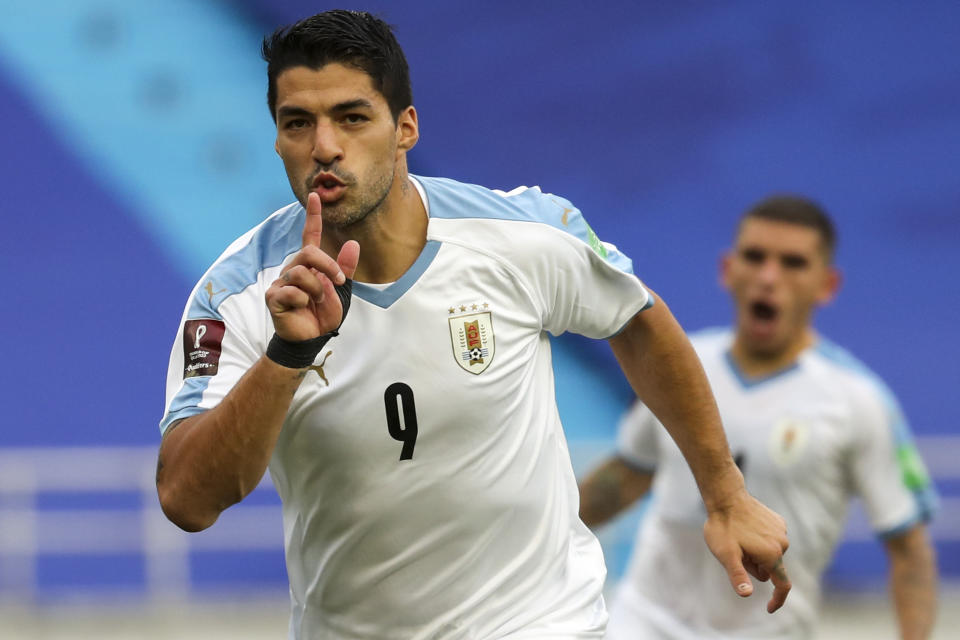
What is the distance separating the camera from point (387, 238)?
379 cm

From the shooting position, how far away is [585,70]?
1116 centimetres

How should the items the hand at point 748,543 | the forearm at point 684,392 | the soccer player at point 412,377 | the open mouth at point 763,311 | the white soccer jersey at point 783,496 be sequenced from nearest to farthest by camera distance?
1. the soccer player at point 412,377
2. the hand at point 748,543
3. the forearm at point 684,392
4. the white soccer jersey at point 783,496
5. the open mouth at point 763,311

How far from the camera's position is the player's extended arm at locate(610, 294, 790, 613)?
4.02m

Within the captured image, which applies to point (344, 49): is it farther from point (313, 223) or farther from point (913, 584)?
point (913, 584)

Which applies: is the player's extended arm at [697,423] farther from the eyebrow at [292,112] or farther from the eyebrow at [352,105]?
the eyebrow at [292,112]

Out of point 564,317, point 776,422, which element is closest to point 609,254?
point 564,317

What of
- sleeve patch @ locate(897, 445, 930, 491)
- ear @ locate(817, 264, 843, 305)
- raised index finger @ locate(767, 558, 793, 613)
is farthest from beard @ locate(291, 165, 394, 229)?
ear @ locate(817, 264, 843, 305)

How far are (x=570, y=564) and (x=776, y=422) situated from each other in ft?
7.21

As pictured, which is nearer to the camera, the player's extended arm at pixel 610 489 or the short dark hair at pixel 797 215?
the player's extended arm at pixel 610 489

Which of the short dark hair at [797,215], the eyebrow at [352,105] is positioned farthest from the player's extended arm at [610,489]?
the eyebrow at [352,105]

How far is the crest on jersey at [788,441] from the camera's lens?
235 inches

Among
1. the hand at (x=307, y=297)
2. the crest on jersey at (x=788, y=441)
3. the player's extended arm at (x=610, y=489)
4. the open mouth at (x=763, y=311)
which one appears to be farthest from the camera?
the open mouth at (x=763, y=311)

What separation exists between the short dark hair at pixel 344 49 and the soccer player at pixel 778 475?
8.63ft

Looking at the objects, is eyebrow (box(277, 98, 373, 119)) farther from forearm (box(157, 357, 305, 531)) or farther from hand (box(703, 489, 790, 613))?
hand (box(703, 489, 790, 613))
